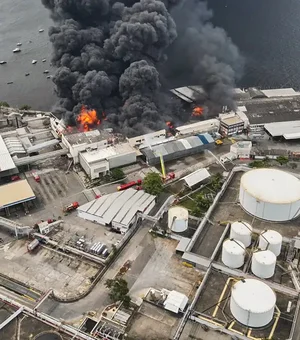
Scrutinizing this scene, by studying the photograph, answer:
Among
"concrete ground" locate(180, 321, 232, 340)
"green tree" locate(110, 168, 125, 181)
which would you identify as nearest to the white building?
"green tree" locate(110, 168, 125, 181)

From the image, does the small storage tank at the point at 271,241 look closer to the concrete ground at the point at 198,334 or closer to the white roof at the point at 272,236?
the white roof at the point at 272,236

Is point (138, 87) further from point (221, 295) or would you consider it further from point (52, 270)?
point (221, 295)

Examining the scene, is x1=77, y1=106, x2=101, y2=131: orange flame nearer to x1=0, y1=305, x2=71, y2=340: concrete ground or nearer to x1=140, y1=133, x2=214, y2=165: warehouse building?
x1=140, y1=133, x2=214, y2=165: warehouse building

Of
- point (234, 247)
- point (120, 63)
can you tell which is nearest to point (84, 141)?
point (120, 63)

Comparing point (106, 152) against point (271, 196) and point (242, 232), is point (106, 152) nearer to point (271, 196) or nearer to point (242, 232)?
point (271, 196)

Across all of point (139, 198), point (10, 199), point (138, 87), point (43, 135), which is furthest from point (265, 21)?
point (10, 199)
